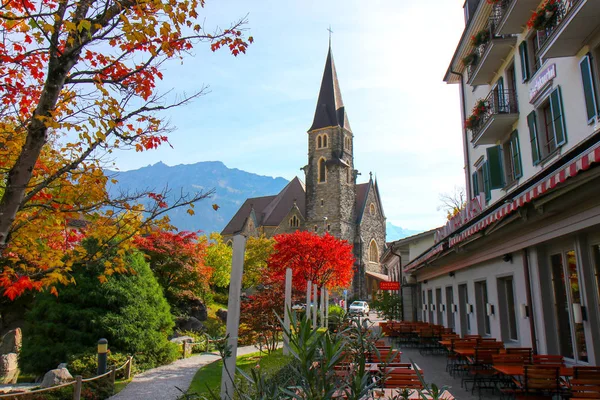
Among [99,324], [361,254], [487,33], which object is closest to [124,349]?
[99,324]

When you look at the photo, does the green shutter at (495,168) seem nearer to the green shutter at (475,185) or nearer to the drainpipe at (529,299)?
the green shutter at (475,185)

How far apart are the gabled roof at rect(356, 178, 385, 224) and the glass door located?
5158 cm

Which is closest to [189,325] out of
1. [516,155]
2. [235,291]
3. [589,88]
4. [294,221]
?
[516,155]

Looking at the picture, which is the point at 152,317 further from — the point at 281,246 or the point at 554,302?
the point at 281,246

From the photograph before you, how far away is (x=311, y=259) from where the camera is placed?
28328 millimetres

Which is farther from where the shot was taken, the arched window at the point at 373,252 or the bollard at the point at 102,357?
the arched window at the point at 373,252

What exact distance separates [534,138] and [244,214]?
6262 centimetres

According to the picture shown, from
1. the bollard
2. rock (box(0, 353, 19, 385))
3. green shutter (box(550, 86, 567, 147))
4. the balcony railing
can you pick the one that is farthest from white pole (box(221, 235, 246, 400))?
rock (box(0, 353, 19, 385))

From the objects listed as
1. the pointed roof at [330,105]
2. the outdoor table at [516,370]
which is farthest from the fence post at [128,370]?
the pointed roof at [330,105]

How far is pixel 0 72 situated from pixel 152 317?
9389 millimetres

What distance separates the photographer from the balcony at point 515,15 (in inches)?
463

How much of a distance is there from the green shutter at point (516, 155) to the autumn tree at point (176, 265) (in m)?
16.2

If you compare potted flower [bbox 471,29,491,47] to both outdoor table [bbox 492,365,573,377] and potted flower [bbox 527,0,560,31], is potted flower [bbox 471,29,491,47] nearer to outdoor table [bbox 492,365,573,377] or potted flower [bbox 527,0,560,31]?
potted flower [bbox 527,0,560,31]

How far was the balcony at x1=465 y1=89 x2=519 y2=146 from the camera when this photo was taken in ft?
44.8
